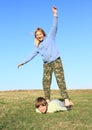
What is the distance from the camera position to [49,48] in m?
14.1

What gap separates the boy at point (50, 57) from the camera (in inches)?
548

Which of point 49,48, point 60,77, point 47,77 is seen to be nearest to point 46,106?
point 60,77

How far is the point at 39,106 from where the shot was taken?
12805 mm

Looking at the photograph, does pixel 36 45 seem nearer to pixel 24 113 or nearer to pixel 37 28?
pixel 37 28

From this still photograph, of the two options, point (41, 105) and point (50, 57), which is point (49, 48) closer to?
point (50, 57)

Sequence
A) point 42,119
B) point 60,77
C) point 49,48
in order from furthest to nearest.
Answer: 1. point 49,48
2. point 60,77
3. point 42,119

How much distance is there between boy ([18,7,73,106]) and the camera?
13.9 metres

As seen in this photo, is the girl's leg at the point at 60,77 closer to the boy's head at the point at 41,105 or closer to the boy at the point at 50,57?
the boy at the point at 50,57

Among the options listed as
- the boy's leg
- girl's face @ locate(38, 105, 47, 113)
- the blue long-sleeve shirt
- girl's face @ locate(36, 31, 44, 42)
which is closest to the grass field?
→ girl's face @ locate(38, 105, 47, 113)

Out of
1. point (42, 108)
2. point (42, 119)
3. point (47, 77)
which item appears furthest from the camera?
point (47, 77)

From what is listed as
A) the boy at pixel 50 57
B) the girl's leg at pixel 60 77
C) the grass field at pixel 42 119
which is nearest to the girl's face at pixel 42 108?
the grass field at pixel 42 119

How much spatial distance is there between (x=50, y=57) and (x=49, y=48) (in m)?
0.32

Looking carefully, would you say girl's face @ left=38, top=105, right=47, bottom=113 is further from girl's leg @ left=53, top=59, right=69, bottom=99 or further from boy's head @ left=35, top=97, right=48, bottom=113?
girl's leg @ left=53, top=59, right=69, bottom=99

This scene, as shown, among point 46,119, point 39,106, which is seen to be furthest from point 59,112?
point 46,119
